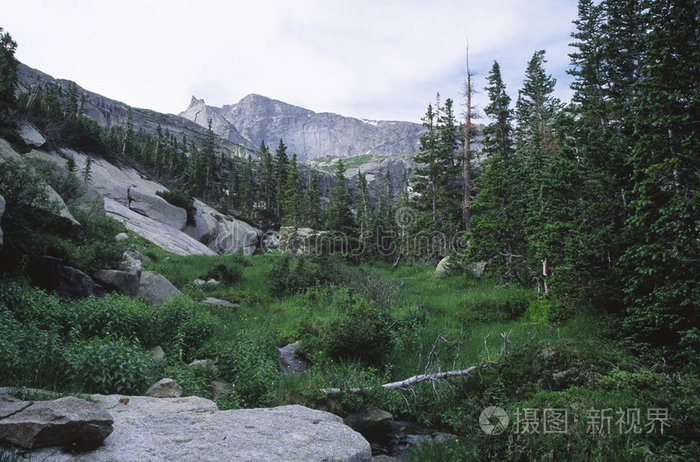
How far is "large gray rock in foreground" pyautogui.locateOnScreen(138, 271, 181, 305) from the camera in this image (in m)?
13.5

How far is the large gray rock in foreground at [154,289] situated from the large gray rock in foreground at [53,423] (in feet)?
32.5

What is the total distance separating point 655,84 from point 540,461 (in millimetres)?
8903

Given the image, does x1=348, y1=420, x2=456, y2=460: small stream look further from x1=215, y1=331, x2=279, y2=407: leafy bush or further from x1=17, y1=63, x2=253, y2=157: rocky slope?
x1=17, y1=63, x2=253, y2=157: rocky slope

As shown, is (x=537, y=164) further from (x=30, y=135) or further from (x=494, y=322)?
(x=30, y=135)

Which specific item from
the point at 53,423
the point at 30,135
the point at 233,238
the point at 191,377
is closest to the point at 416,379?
the point at 191,377

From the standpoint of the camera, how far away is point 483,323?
13742 mm

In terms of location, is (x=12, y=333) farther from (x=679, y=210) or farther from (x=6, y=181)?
(x=679, y=210)

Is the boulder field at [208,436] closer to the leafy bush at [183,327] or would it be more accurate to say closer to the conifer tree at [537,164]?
the leafy bush at [183,327]

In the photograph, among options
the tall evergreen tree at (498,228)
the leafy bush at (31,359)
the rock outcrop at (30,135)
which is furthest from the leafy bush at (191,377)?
the rock outcrop at (30,135)

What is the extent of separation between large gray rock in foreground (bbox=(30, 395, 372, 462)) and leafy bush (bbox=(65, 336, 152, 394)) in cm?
74

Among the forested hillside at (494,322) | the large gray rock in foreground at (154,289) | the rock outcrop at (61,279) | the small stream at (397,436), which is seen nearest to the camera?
the forested hillside at (494,322)

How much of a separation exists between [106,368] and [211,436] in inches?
112

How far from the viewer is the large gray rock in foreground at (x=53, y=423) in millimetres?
3629

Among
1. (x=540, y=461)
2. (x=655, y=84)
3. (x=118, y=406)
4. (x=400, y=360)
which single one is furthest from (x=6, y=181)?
(x=655, y=84)
